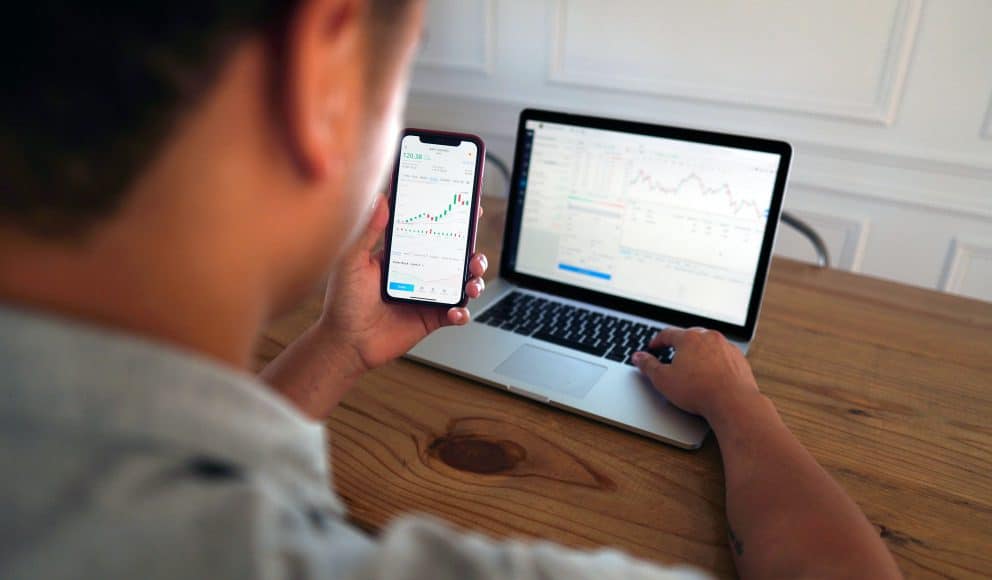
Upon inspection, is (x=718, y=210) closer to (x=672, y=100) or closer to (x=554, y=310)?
(x=554, y=310)

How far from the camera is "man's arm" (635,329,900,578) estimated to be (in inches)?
→ 21.0

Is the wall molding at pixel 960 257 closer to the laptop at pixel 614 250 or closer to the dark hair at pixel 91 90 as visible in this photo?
the laptop at pixel 614 250

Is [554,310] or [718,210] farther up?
[718,210]

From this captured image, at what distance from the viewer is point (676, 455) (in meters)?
0.71

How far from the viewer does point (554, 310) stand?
101 cm

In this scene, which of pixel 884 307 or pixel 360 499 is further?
pixel 884 307

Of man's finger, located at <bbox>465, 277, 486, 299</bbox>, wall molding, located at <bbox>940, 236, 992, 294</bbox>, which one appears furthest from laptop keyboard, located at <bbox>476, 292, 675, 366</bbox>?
wall molding, located at <bbox>940, 236, 992, 294</bbox>

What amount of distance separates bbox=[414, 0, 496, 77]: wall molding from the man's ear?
6.37 ft

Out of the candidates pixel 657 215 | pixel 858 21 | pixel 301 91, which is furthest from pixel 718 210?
pixel 858 21

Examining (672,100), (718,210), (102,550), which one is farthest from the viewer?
(672,100)

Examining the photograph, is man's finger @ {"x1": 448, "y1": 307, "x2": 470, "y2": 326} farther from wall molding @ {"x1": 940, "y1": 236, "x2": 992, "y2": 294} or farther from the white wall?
wall molding @ {"x1": 940, "y1": 236, "x2": 992, "y2": 294}

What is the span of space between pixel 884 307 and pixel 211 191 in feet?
3.37

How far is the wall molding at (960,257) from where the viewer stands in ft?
5.74

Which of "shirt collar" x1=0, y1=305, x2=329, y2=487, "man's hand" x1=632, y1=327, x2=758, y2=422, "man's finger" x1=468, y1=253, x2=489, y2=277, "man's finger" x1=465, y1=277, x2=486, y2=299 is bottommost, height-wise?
"man's hand" x1=632, y1=327, x2=758, y2=422
